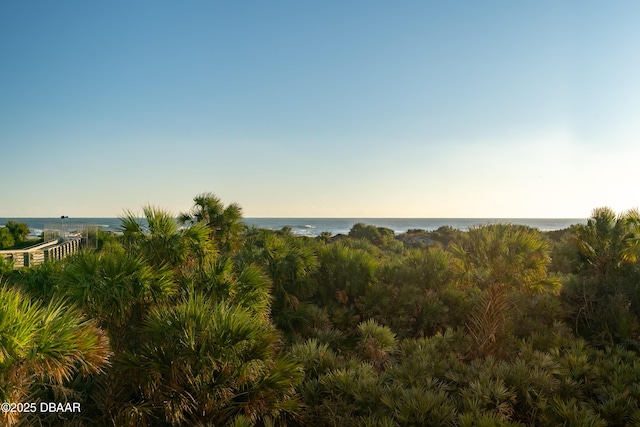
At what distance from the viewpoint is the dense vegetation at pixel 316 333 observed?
6.28 meters

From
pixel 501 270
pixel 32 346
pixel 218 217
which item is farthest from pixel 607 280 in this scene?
pixel 32 346

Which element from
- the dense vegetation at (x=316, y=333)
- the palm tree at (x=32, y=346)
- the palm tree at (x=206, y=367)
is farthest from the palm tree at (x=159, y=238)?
the palm tree at (x=32, y=346)

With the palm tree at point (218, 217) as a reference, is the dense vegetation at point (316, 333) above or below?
below

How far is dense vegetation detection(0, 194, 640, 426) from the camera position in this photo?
6.28 m

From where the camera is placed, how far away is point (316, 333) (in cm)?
1213

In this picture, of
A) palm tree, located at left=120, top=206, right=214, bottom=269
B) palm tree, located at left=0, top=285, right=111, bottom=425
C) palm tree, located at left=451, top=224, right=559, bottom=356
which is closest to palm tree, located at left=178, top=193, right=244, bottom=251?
palm tree, located at left=120, top=206, right=214, bottom=269

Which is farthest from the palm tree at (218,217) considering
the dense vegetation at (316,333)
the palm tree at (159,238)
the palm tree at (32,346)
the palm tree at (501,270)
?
the palm tree at (32,346)

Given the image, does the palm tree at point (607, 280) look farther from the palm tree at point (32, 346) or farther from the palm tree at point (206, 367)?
Answer: the palm tree at point (32, 346)

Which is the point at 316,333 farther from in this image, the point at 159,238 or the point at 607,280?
the point at 607,280

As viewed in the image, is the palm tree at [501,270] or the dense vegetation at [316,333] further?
the palm tree at [501,270]

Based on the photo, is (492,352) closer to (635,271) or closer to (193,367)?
(635,271)

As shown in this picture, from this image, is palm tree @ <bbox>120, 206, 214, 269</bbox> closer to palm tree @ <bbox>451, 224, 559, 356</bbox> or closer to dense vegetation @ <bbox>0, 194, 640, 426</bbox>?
dense vegetation @ <bbox>0, 194, 640, 426</bbox>

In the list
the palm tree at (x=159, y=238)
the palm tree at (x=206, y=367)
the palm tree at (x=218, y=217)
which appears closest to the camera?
the palm tree at (x=206, y=367)

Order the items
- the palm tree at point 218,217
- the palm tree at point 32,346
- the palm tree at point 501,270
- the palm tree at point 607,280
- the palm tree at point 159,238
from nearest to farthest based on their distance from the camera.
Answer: the palm tree at point 32,346 < the palm tree at point 159,238 < the palm tree at point 501,270 < the palm tree at point 607,280 < the palm tree at point 218,217
